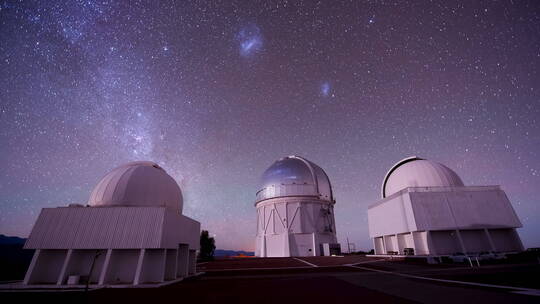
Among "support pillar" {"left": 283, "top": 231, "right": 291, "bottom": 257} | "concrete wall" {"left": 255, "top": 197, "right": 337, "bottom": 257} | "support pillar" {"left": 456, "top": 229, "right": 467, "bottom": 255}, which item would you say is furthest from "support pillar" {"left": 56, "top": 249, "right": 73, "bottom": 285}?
"support pillar" {"left": 456, "top": 229, "right": 467, "bottom": 255}

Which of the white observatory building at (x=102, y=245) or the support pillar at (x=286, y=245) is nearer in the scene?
the white observatory building at (x=102, y=245)

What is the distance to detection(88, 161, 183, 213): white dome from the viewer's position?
50.4 feet

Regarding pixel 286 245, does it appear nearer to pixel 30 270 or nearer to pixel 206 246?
pixel 206 246

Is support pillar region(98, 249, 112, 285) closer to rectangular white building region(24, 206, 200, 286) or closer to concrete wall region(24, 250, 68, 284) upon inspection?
rectangular white building region(24, 206, 200, 286)

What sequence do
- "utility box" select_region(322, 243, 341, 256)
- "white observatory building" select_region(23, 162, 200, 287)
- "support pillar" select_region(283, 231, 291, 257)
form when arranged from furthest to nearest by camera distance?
"utility box" select_region(322, 243, 341, 256) → "support pillar" select_region(283, 231, 291, 257) → "white observatory building" select_region(23, 162, 200, 287)

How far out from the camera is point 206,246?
126 feet

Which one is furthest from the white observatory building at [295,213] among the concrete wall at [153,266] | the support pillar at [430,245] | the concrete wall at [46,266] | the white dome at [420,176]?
the concrete wall at [46,266]

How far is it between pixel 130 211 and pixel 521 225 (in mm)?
33658

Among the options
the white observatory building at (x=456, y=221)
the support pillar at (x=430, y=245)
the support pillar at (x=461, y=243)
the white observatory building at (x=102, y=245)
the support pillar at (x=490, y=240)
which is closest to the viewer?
the white observatory building at (x=102, y=245)

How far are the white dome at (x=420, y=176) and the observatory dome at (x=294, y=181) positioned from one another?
1042 cm

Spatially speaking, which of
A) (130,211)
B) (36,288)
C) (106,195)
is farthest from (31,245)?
(130,211)

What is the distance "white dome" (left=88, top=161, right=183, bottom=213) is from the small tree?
2364cm

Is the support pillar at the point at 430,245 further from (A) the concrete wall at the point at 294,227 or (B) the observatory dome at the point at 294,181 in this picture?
(B) the observatory dome at the point at 294,181

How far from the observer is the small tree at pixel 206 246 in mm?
37778
